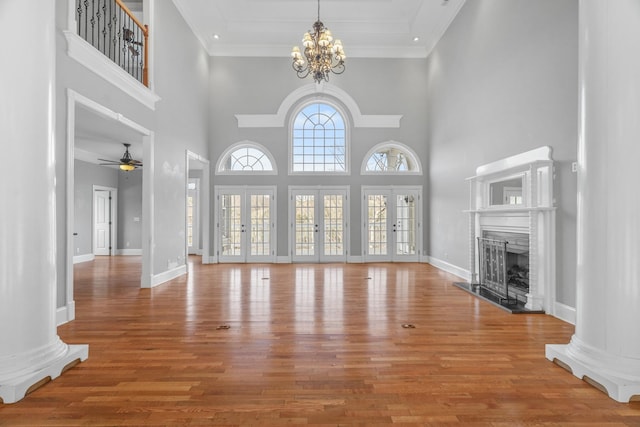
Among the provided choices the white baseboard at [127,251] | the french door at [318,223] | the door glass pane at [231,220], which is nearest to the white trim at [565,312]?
the french door at [318,223]

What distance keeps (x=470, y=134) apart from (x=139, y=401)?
259 inches

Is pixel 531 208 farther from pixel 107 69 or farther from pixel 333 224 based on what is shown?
pixel 107 69

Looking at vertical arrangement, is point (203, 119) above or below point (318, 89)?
below

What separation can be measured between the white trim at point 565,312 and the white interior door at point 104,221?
1233 centimetres

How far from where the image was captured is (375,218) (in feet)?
31.4

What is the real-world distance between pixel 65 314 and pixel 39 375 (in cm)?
188

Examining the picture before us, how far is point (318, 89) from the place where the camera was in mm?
9438

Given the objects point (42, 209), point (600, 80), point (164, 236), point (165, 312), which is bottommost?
point (165, 312)

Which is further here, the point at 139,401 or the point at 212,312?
the point at 212,312

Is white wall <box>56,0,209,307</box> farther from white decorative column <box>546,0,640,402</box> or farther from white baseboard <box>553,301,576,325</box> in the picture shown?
white baseboard <box>553,301,576,325</box>

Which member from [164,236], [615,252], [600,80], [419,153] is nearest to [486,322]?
[615,252]

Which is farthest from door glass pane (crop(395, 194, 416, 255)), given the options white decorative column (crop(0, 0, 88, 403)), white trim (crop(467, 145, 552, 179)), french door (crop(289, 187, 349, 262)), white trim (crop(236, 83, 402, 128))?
white decorative column (crop(0, 0, 88, 403))

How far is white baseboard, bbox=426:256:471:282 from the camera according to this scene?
22.1 ft

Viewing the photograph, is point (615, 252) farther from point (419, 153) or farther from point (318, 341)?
point (419, 153)
